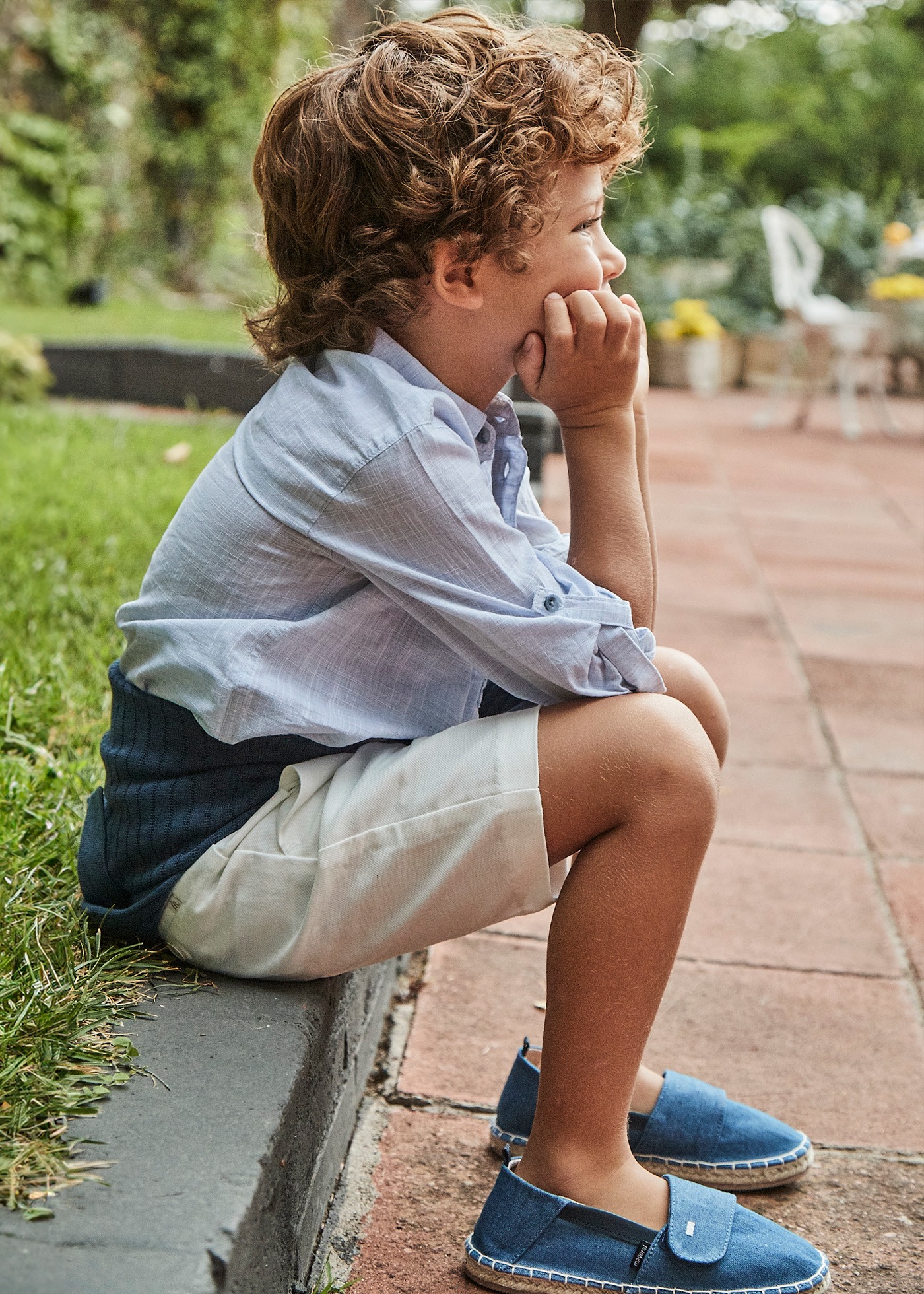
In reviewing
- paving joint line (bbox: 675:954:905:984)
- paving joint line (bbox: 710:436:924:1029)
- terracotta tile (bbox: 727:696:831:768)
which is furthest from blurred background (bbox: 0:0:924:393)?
paving joint line (bbox: 675:954:905:984)

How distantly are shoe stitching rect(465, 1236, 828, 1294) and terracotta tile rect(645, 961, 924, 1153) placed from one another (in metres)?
0.34

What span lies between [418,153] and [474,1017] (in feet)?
3.91

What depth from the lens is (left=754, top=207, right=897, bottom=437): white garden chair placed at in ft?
26.3

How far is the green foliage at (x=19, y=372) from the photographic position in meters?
5.88

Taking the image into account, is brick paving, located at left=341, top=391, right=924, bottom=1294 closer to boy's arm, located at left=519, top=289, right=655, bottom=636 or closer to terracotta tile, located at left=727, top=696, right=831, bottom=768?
terracotta tile, located at left=727, top=696, right=831, bottom=768

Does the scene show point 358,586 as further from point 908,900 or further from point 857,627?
point 857,627

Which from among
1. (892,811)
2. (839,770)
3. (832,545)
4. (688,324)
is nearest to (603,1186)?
(892,811)

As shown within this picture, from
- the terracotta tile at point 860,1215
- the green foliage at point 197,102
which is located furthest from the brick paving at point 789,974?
the green foliage at point 197,102

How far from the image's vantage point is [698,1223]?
136cm

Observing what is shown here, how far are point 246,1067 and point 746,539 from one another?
420 cm

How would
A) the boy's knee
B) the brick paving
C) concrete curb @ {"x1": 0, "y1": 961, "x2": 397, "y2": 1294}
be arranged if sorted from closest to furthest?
1. concrete curb @ {"x1": 0, "y1": 961, "x2": 397, "y2": 1294}
2. the boy's knee
3. the brick paving

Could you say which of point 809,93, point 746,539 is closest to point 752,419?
point 746,539

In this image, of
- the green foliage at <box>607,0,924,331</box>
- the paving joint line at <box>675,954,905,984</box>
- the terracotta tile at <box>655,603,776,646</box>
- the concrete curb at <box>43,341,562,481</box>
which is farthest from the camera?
the green foliage at <box>607,0,924,331</box>

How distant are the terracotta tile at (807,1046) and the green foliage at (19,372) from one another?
4.79 metres
